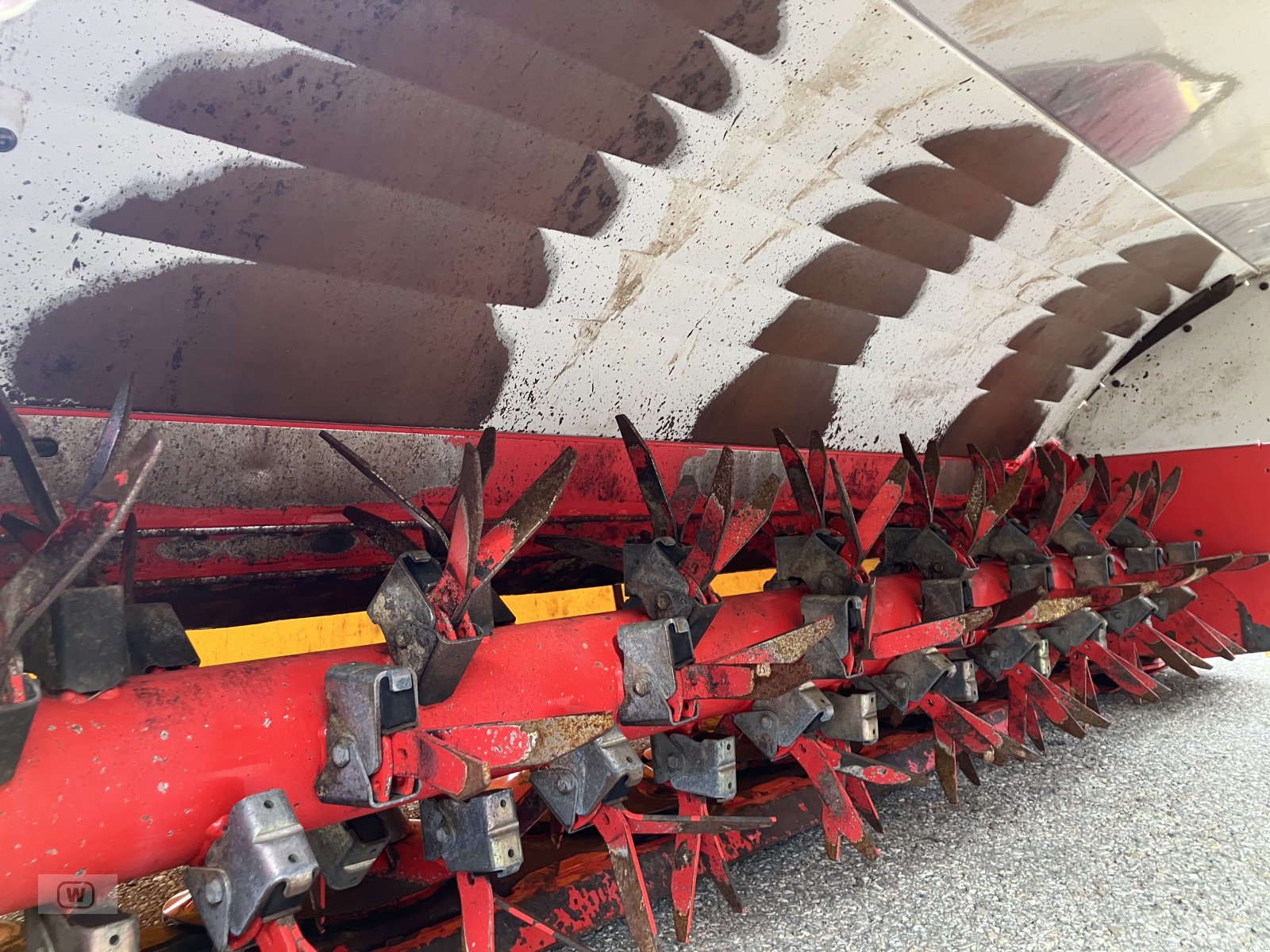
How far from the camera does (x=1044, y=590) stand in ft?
5.49

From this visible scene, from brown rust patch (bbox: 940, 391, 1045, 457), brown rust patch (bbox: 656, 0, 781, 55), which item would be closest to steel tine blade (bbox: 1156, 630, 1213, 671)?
brown rust patch (bbox: 940, 391, 1045, 457)

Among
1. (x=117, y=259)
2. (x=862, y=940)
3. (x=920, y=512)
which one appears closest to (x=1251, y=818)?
(x=920, y=512)

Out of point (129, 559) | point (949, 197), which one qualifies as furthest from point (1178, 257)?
point (129, 559)

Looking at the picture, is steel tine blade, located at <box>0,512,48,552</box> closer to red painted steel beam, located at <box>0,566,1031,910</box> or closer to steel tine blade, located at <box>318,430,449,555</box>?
red painted steel beam, located at <box>0,566,1031,910</box>

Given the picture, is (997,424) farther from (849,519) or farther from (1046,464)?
(849,519)

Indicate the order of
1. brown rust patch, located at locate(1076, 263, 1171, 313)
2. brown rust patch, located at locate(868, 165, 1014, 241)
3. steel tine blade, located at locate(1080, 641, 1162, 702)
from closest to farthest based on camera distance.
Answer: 1. brown rust patch, located at locate(868, 165, 1014, 241)
2. steel tine blade, located at locate(1080, 641, 1162, 702)
3. brown rust patch, located at locate(1076, 263, 1171, 313)

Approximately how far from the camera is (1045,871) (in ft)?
5.12

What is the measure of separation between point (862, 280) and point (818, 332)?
146 mm

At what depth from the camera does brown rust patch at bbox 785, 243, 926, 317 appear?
180 centimetres

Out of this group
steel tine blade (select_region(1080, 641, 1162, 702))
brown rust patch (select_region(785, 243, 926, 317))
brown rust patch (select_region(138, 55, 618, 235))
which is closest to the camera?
brown rust patch (select_region(138, 55, 618, 235))

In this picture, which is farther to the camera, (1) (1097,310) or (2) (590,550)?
(1) (1097,310)

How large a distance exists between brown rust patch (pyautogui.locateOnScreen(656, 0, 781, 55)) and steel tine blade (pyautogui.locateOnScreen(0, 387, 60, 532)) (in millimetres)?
903

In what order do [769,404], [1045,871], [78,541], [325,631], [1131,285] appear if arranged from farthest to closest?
[1131,285] → [325,631] → [769,404] → [1045,871] → [78,541]

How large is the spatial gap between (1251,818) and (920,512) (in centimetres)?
89
